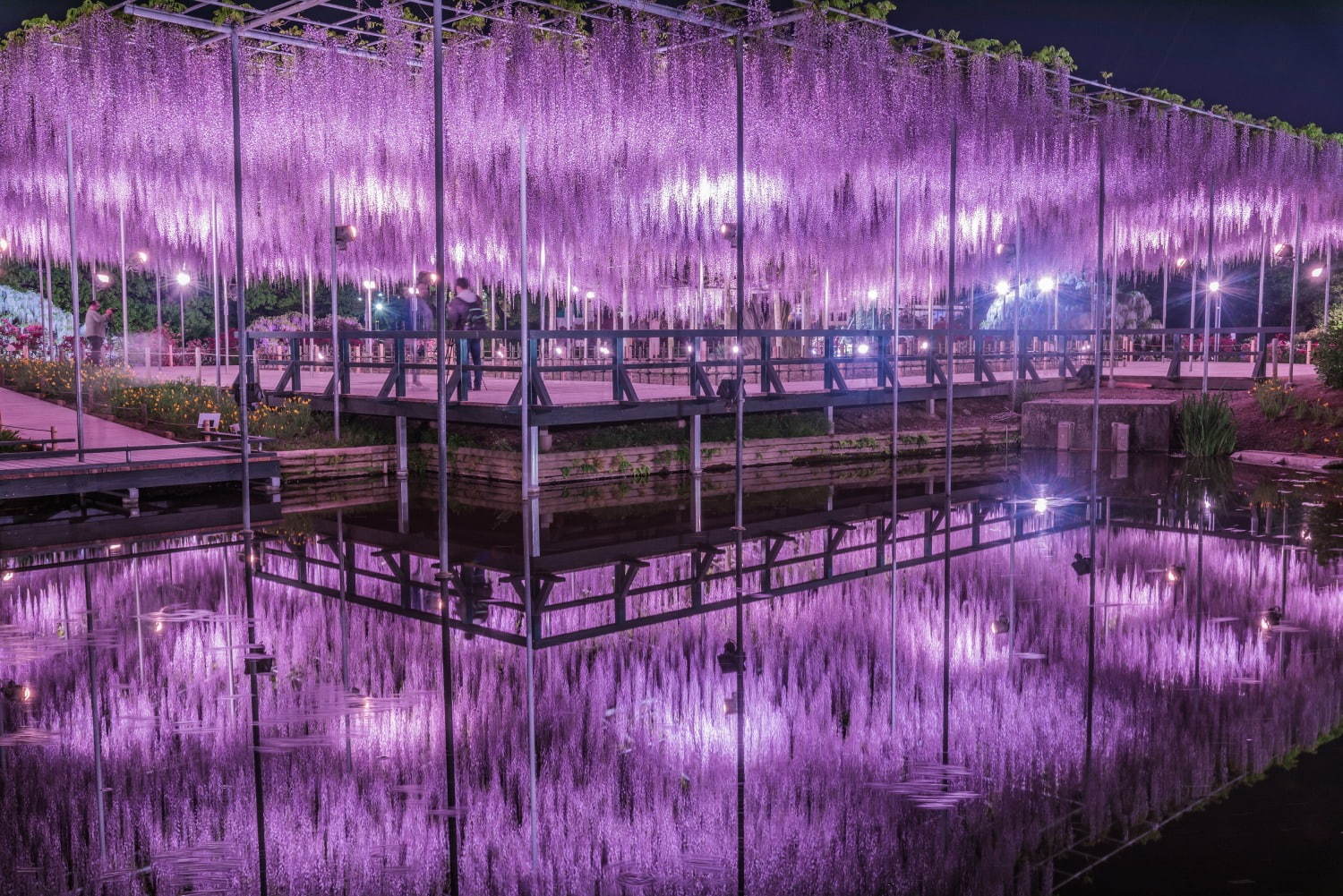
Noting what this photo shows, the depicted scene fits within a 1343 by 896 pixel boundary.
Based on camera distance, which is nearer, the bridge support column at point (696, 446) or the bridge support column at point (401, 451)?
the bridge support column at point (696, 446)

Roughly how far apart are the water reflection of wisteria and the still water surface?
18 millimetres

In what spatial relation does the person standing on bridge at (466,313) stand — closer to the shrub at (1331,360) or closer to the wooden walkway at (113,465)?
the wooden walkway at (113,465)

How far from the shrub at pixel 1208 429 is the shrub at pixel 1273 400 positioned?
101cm

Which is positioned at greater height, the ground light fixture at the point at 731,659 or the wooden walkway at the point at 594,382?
the wooden walkway at the point at 594,382

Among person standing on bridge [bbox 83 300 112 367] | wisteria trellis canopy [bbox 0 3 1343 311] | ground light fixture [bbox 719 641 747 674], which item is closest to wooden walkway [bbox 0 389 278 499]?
wisteria trellis canopy [bbox 0 3 1343 311]

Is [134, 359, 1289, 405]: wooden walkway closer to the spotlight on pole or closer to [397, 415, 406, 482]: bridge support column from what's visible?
[397, 415, 406, 482]: bridge support column

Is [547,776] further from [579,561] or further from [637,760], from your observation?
[579,561]

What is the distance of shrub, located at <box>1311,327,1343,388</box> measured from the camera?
17656mm

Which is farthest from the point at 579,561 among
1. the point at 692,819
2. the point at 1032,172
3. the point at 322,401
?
the point at 1032,172

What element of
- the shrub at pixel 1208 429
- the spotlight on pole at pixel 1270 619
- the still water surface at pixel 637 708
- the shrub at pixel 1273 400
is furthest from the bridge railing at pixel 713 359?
the spotlight on pole at pixel 1270 619

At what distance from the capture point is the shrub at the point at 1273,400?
17953 millimetres

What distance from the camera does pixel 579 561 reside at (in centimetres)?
873

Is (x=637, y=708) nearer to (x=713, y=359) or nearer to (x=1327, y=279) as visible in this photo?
(x=713, y=359)

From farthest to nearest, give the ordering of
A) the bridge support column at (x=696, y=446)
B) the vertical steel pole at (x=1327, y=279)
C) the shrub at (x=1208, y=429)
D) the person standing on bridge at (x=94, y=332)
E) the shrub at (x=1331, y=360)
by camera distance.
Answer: the vertical steel pole at (x=1327, y=279) → the person standing on bridge at (x=94, y=332) → the shrub at (x=1331, y=360) → the shrub at (x=1208, y=429) → the bridge support column at (x=696, y=446)
